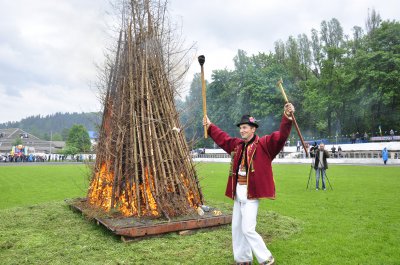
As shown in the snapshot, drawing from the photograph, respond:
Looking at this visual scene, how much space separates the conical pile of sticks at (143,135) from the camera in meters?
7.05

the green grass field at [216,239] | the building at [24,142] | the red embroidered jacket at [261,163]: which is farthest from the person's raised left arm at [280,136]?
the building at [24,142]

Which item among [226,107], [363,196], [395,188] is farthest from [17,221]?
[226,107]

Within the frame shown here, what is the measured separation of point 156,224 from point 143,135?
6.03ft

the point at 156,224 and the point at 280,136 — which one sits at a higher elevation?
the point at 280,136

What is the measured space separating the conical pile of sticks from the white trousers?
2.12 metres

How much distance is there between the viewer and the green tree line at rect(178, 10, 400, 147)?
39.2 m

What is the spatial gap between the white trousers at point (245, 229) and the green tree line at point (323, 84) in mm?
25090

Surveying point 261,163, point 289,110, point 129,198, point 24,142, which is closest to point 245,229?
point 261,163

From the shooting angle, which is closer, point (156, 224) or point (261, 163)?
point (261, 163)

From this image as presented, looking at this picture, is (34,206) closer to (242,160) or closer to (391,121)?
(242,160)

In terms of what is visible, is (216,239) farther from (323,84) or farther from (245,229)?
(323,84)

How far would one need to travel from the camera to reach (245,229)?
15.5ft

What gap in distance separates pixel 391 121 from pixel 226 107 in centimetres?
2753

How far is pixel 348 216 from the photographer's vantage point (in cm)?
832
